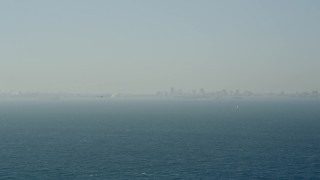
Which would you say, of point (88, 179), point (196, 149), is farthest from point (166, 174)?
point (196, 149)

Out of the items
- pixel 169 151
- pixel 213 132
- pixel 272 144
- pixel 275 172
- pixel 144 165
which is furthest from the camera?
pixel 213 132

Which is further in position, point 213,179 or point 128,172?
point 128,172

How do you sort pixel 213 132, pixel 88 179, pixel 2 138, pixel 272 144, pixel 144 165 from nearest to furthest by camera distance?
pixel 88 179 < pixel 144 165 < pixel 272 144 < pixel 2 138 < pixel 213 132

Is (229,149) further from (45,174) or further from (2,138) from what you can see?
(2,138)

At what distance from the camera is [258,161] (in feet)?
396

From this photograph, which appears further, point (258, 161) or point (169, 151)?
point (169, 151)

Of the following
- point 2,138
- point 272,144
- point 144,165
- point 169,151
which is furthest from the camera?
point 2,138

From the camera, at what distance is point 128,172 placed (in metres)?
107

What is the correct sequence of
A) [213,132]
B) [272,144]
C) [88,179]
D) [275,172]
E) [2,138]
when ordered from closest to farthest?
[88,179], [275,172], [272,144], [2,138], [213,132]

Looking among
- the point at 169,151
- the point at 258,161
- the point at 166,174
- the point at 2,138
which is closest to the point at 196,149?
the point at 169,151

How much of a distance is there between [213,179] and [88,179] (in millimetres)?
29354

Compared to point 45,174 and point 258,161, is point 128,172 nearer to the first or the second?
point 45,174

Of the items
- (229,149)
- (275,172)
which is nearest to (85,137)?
(229,149)

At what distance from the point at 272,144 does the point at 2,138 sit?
346 feet
